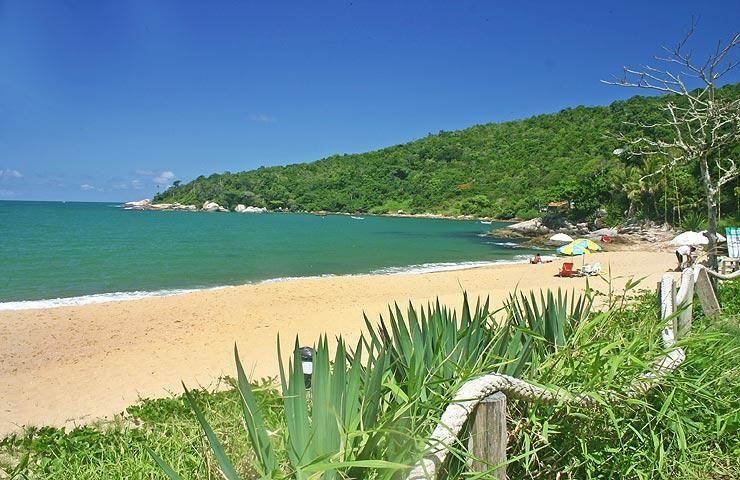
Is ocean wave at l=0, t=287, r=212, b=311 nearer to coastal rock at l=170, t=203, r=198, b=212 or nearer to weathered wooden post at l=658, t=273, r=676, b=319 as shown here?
weathered wooden post at l=658, t=273, r=676, b=319

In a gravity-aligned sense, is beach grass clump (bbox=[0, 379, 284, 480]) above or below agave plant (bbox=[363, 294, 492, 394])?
below

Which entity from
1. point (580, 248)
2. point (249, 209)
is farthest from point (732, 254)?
point (249, 209)

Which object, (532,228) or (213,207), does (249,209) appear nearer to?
(213,207)

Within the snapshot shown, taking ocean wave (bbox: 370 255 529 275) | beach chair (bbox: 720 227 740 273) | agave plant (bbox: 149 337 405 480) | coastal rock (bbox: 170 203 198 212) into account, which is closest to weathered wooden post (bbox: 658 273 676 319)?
agave plant (bbox: 149 337 405 480)

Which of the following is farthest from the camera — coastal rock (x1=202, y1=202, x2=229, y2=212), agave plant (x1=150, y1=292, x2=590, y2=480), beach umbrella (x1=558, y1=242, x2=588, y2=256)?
coastal rock (x1=202, y1=202, x2=229, y2=212)

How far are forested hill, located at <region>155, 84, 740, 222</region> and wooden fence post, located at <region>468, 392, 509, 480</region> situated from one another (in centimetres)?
3807

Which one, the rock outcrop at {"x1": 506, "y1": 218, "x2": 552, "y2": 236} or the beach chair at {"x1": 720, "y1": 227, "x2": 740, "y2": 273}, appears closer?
the beach chair at {"x1": 720, "y1": 227, "x2": 740, "y2": 273}

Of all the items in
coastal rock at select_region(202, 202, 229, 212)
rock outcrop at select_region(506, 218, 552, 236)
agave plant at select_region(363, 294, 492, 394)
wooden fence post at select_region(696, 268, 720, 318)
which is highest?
coastal rock at select_region(202, 202, 229, 212)

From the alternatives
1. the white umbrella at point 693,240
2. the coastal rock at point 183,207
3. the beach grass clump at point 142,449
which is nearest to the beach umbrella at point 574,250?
the white umbrella at point 693,240

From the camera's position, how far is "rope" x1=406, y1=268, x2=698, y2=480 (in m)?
1.42

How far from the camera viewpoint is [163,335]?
35.1 ft

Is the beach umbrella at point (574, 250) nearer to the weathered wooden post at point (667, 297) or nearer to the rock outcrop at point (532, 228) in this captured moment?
the weathered wooden post at point (667, 297)

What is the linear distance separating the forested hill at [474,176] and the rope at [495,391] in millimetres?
37002

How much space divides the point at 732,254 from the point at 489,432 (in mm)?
16894
